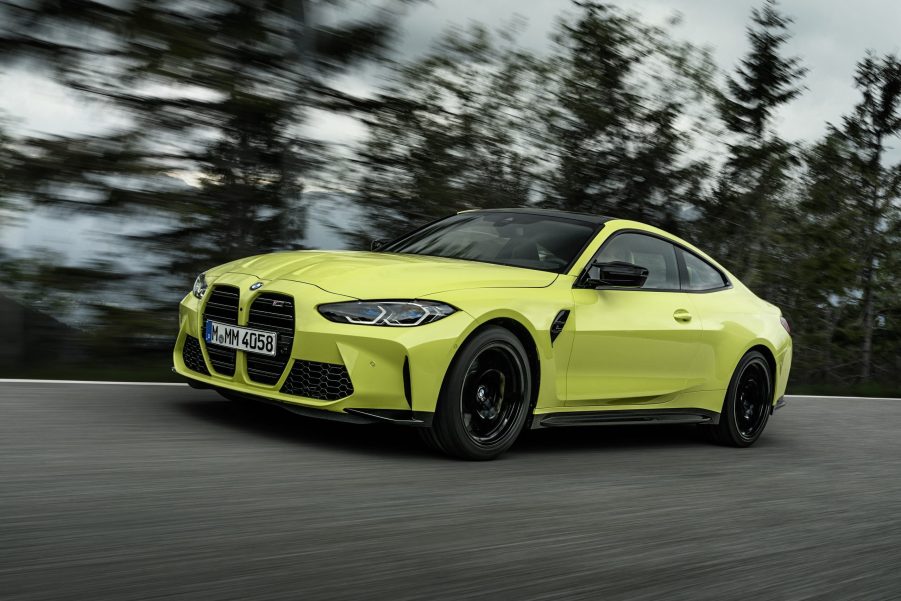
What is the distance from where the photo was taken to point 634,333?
6895mm

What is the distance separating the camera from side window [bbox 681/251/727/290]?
7797mm

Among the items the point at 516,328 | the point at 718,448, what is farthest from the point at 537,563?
the point at 718,448

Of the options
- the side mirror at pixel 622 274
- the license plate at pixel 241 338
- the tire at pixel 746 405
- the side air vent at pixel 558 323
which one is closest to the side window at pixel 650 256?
the side mirror at pixel 622 274

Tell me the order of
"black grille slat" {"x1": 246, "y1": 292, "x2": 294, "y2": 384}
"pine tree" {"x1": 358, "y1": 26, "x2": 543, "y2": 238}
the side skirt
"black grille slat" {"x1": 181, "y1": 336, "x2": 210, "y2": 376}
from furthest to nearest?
"pine tree" {"x1": 358, "y1": 26, "x2": 543, "y2": 238}, the side skirt, "black grille slat" {"x1": 181, "y1": 336, "x2": 210, "y2": 376}, "black grille slat" {"x1": 246, "y1": 292, "x2": 294, "y2": 384}

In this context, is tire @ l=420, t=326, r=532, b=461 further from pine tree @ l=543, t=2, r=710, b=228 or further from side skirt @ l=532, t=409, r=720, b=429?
pine tree @ l=543, t=2, r=710, b=228

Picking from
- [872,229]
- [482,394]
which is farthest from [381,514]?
[872,229]

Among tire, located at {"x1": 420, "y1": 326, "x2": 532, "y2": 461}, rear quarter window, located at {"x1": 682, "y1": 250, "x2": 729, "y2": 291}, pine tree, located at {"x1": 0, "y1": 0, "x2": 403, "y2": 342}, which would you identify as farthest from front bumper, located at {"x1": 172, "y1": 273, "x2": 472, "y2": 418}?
pine tree, located at {"x1": 0, "y1": 0, "x2": 403, "y2": 342}

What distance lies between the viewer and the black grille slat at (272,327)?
576 cm

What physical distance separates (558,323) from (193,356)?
212 centimetres

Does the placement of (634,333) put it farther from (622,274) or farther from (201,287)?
(201,287)

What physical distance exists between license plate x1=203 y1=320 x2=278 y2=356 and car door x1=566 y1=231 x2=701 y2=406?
1.78 m

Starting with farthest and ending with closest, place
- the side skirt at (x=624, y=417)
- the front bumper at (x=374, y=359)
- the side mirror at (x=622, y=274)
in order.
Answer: the side mirror at (x=622, y=274), the side skirt at (x=624, y=417), the front bumper at (x=374, y=359)

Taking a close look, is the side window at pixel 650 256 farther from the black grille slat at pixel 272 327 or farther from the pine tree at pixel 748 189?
the pine tree at pixel 748 189

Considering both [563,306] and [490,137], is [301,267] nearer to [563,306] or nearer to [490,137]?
[563,306]
